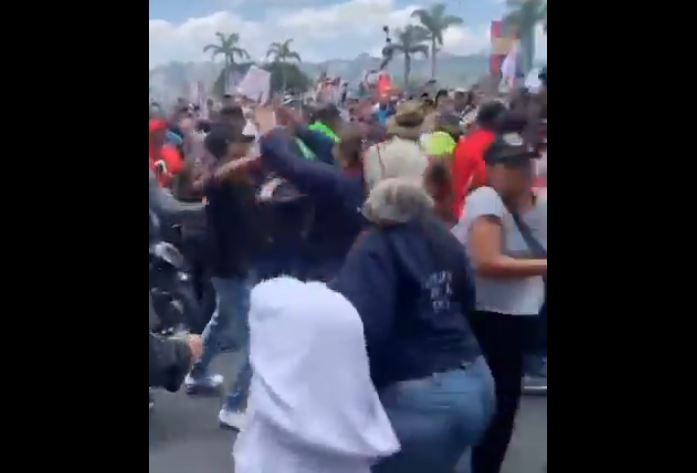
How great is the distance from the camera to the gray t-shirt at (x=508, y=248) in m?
3.97

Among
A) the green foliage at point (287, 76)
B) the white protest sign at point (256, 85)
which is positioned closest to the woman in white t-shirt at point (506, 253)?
the green foliage at point (287, 76)

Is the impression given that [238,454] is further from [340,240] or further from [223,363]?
[340,240]

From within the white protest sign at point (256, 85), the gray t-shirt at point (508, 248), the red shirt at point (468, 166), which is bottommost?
the gray t-shirt at point (508, 248)

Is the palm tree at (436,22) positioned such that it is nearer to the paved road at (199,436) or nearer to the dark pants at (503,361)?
the dark pants at (503,361)

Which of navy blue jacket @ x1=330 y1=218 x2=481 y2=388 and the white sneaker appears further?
the white sneaker

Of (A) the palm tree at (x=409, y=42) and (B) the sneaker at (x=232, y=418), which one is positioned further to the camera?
(B) the sneaker at (x=232, y=418)

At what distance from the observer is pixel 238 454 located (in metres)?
4.02

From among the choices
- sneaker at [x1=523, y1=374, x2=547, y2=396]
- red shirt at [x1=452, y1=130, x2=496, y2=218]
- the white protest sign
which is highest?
the white protest sign

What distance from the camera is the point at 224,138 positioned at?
157 inches

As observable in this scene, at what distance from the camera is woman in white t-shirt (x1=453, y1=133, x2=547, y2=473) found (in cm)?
397

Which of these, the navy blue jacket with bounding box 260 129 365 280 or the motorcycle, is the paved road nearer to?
the motorcycle

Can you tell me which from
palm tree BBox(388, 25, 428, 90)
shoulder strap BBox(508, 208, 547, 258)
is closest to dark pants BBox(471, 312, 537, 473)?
shoulder strap BBox(508, 208, 547, 258)

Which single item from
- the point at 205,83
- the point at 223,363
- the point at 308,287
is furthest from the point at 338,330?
the point at 205,83

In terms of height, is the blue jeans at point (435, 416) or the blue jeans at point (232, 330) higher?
the blue jeans at point (232, 330)
